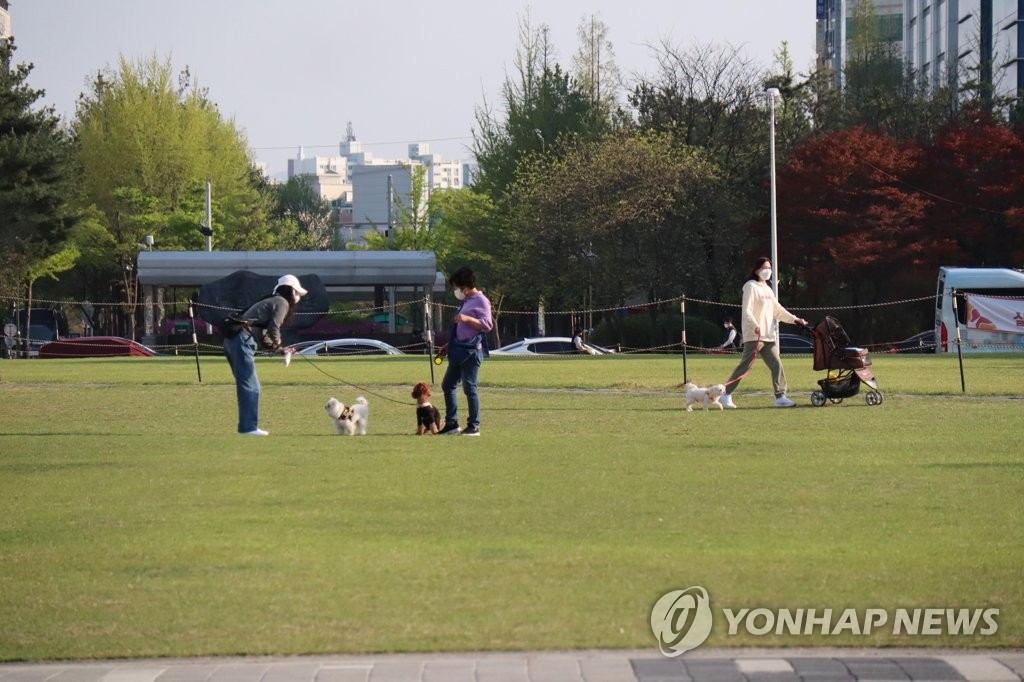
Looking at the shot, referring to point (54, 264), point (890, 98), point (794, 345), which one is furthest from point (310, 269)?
point (890, 98)

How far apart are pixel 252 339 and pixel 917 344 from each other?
38.7 metres

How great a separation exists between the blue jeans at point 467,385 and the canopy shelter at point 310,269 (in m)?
39.2

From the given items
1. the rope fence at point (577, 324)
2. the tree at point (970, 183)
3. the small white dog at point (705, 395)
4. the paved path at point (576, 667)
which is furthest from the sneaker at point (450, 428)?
the tree at point (970, 183)

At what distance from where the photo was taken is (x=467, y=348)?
15883 millimetres

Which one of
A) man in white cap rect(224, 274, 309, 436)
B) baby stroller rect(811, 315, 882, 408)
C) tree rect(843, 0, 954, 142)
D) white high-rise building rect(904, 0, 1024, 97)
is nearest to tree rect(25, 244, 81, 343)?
tree rect(843, 0, 954, 142)

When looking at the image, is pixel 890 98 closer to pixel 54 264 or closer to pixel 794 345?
pixel 794 345

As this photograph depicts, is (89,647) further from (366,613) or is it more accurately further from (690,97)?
(690,97)

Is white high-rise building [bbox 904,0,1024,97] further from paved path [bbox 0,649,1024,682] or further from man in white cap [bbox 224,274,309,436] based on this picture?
paved path [bbox 0,649,1024,682]

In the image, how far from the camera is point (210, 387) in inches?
1073

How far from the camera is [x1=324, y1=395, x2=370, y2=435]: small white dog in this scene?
15.9 metres

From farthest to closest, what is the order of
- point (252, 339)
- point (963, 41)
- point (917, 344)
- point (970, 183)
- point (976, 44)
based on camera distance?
point (963, 41)
point (976, 44)
point (970, 183)
point (917, 344)
point (252, 339)

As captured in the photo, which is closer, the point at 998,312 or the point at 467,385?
the point at 467,385

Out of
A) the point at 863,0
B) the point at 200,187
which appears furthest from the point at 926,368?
the point at 863,0

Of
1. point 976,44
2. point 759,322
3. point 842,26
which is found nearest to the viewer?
point 759,322
